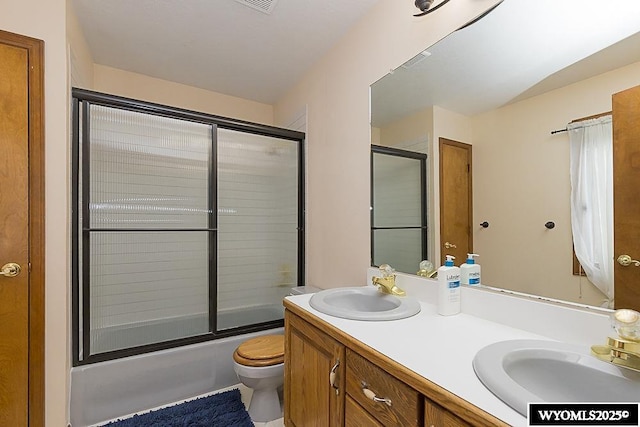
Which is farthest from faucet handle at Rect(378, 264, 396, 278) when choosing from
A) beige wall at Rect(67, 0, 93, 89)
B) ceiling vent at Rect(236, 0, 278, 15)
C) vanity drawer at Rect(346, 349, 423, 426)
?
beige wall at Rect(67, 0, 93, 89)

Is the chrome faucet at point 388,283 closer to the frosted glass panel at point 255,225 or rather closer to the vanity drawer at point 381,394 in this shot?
the vanity drawer at point 381,394

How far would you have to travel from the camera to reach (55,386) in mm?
1527

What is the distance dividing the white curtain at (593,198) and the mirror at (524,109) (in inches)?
0.9

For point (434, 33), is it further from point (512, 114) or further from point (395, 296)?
point (395, 296)

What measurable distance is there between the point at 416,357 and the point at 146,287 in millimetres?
1813

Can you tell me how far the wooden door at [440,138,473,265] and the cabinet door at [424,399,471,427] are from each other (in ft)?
2.37

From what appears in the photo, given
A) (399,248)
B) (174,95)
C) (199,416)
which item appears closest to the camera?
(399,248)

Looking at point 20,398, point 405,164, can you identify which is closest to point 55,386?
point 20,398


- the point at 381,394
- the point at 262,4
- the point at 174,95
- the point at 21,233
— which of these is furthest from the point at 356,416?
the point at 174,95

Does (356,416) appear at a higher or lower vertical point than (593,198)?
lower

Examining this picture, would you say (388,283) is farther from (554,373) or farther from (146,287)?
(146,287)

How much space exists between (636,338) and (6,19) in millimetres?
2649

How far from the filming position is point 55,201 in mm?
1527

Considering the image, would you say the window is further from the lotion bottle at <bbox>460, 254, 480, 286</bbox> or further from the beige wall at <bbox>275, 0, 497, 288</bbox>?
the lotion bottle at <bbox>460, 254, 480, 286</bbox>
